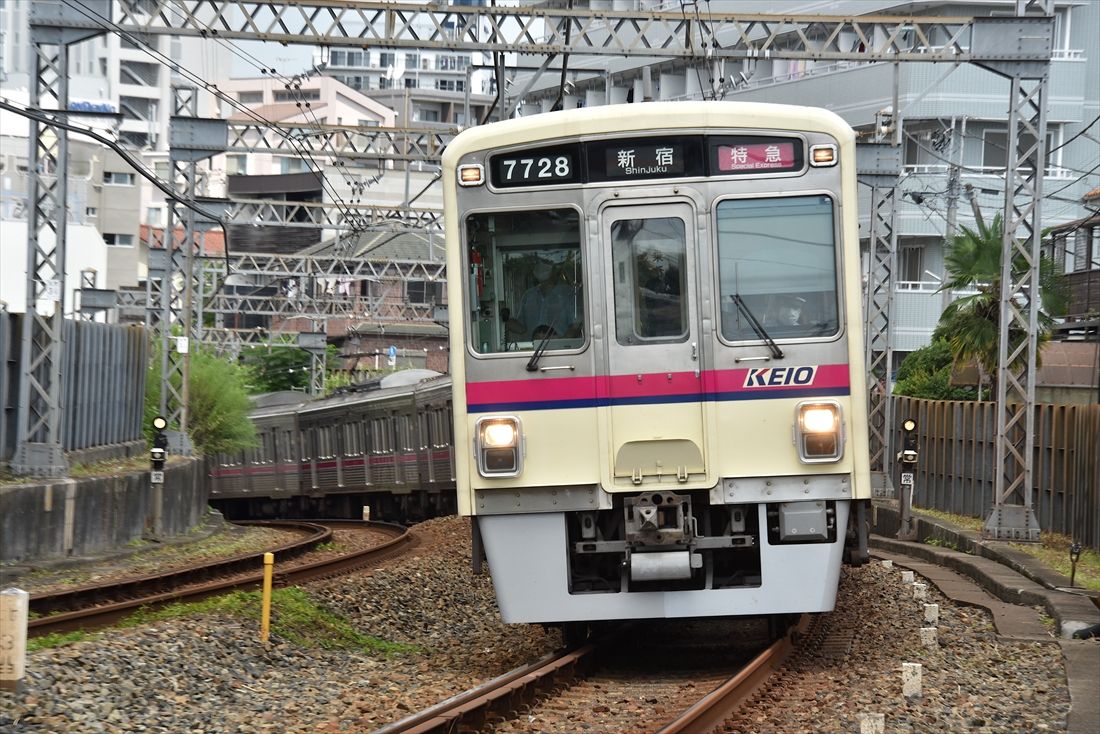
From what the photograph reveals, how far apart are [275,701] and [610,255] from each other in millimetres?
3322

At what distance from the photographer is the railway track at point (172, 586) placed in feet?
40.1

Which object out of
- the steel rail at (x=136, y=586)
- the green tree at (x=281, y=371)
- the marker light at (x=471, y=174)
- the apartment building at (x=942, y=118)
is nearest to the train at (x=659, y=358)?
the marker light at (x=471, y=174)

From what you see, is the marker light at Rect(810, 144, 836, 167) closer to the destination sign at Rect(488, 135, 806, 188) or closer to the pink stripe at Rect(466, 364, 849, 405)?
the destination sign at Rect(488, 135, 806, 188)

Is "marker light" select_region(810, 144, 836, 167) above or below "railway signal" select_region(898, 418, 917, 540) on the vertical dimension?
above

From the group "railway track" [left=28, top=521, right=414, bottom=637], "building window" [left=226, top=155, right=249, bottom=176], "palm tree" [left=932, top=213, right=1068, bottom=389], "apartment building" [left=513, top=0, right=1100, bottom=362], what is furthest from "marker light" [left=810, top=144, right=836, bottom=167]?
"building window" [left=226, top=155, right=249, bottom=176]

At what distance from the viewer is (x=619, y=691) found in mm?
9227

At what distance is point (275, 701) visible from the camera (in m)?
9.11

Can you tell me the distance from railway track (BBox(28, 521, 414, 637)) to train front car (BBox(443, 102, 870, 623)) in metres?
4.26

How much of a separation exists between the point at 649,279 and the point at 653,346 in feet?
1.40

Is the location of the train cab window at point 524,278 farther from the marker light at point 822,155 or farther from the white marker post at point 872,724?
the white marker post at point 872,724

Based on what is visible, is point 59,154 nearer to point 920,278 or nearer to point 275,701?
point 275,701

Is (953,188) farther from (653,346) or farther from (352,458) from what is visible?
(653,346)

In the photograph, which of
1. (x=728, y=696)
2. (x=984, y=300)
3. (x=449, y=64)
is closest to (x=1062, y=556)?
(x=728, y=696)

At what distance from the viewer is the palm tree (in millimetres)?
25953
